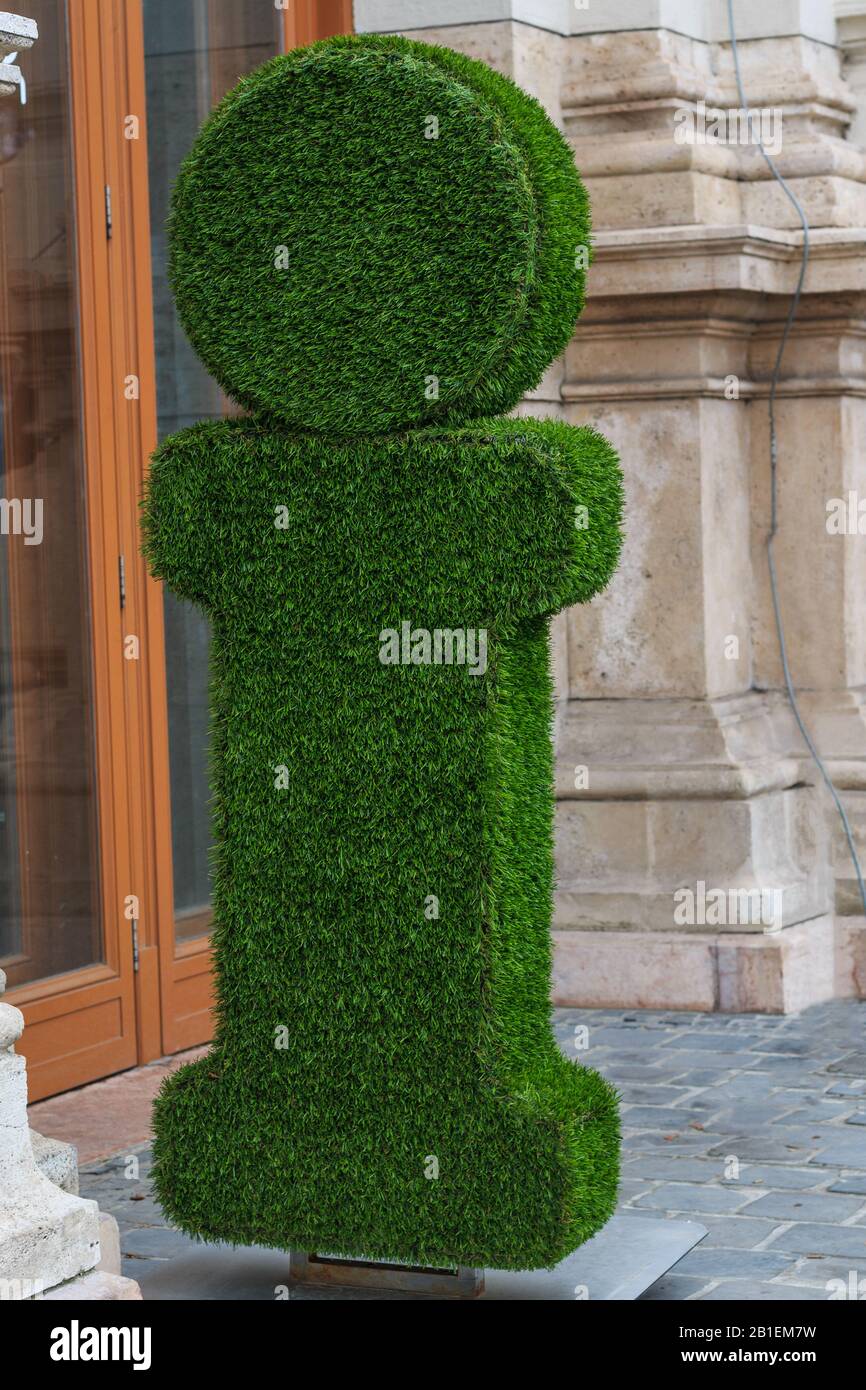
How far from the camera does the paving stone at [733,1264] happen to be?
453 cm

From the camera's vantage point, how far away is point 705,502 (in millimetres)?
7285

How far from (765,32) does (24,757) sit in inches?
149

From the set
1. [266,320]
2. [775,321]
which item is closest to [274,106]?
[266,320]

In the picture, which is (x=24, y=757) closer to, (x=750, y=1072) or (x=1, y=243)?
(x=1, y=243)

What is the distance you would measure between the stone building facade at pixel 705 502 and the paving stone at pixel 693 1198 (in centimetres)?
197

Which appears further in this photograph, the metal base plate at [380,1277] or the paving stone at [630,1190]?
the paving stone at [630,1190]

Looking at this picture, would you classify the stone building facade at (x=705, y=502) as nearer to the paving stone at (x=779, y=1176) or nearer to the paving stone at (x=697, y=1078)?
the paving stone at (x=697, y=1078)

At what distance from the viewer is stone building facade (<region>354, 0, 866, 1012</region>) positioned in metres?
7.20

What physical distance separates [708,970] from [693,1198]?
2068 millimetres

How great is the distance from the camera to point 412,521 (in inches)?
157
